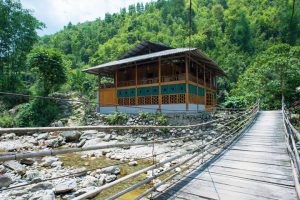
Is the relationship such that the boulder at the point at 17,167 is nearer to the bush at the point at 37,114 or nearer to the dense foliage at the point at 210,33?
the bush at the point at 37,114

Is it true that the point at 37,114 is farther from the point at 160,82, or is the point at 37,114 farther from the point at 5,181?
the point at 5,181

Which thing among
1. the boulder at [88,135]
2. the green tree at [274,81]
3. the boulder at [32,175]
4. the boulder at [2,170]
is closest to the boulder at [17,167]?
the boulder at [2,170]

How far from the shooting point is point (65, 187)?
6.59 metres

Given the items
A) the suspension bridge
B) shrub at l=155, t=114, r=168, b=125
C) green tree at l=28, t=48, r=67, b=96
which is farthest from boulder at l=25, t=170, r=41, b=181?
green tree at l=28, t=48, r=67, b=96

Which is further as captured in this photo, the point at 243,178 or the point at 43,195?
the point at 43,195

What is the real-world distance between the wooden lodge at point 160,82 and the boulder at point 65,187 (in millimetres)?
7967

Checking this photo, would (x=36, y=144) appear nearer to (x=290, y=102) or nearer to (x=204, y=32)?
(x=290, y=102)

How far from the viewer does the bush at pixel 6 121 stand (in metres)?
18.8

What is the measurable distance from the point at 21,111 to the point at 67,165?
1391cm

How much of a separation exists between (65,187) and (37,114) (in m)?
16.0

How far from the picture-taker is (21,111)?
20578 mm

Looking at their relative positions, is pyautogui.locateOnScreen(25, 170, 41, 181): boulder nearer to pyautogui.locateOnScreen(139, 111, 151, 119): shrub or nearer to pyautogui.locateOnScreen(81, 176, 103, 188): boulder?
pyautogui.locateOnScreen(81, 176, 103, 188): boulder

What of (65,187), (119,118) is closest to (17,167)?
(65,187)

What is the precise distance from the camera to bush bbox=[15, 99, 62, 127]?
19.9m
